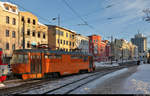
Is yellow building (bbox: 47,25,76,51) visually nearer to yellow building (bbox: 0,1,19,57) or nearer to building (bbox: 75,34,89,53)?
building (bbox: 75,34,89,53)

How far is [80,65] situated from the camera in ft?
67.5

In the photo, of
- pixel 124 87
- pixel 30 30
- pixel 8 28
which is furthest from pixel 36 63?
pixel 30 30

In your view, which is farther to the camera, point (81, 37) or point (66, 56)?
point (81, 37)

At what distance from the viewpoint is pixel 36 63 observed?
14.9m

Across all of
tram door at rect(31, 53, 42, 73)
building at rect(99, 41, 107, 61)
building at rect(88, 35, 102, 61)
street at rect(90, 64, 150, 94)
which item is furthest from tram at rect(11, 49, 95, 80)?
building at rect(99, 41, 107, 61)

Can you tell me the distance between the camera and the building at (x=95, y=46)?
223 ft

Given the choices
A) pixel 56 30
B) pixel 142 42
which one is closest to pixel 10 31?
pixel 56 30

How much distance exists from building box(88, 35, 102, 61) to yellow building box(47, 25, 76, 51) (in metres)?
14.7

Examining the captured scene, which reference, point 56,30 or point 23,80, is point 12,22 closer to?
point 56,30

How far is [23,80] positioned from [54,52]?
4.13m

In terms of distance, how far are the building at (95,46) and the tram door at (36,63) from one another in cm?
5304

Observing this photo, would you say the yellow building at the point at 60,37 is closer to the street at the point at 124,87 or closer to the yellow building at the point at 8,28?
the yellow building at the point at 8,28

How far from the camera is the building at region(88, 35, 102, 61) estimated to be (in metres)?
67.9

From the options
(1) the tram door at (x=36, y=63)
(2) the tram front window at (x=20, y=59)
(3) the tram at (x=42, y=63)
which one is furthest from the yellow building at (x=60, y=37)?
(2) the tram front window at (x=20, y=59)
